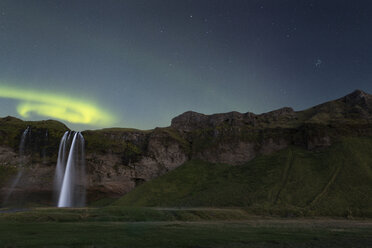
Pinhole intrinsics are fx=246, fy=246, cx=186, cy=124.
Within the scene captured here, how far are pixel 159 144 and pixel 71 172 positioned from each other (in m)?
33.0

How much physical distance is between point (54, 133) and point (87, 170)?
1783 centimetres

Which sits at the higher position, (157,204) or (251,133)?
(251,133)

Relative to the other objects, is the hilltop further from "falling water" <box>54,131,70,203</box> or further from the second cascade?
the second cascade

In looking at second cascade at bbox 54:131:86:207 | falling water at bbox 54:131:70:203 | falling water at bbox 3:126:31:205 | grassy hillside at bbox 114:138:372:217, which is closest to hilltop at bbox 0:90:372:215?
grassy hillside at bbox 114:138:372:217

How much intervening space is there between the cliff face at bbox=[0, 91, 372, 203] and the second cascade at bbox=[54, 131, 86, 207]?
6.60ft

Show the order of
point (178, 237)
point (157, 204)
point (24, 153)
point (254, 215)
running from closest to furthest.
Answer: point (178, 237) < point (254, 215) < point (157, 204) < point (24, 153)

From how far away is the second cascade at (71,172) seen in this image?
8200 centimetres

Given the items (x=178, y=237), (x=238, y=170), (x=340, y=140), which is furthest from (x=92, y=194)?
(x=340, y=140)

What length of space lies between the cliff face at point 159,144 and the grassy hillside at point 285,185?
19.4ft

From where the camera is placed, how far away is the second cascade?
82.0 m

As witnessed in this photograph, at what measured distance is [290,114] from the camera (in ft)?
370

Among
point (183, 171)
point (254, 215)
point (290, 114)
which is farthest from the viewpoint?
point (290, 114)

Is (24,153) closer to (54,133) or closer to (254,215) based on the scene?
(54,133)

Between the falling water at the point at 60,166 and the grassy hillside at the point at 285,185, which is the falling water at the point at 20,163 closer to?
the falling water at the point at 60,166
